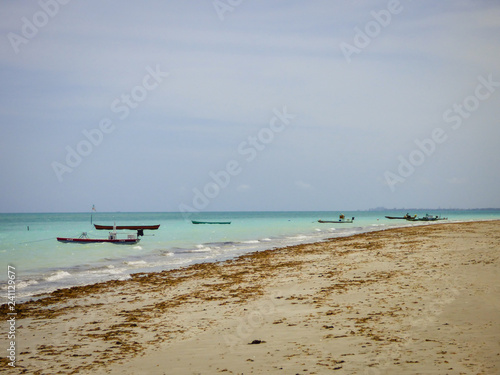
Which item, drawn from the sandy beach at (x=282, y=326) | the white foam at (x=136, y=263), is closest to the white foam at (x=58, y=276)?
the white foam at (x=136, y=263)

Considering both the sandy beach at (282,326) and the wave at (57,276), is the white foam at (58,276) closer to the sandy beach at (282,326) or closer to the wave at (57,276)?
the wave at (57,276)

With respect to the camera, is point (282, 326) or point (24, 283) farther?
point (24, 283)

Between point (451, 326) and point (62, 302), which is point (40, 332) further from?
point (451, 326)

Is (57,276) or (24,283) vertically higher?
(24,283)

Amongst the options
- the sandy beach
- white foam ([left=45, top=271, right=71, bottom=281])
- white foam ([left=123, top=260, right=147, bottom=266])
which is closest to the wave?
white foam ([left=45, top=271, right=71, bottom=281])

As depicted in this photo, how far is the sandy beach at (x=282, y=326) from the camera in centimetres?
655

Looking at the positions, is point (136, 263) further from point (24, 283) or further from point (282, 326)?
point (282, 326)

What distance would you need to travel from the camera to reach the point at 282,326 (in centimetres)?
859

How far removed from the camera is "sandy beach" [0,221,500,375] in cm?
655

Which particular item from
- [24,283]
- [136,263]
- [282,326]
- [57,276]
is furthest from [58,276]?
[282,326]

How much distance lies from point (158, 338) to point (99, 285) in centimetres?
915

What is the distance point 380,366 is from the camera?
614cm

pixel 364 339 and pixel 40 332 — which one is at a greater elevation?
pixel 364 339

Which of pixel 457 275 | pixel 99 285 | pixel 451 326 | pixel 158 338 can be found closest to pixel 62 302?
pixel 99 285
